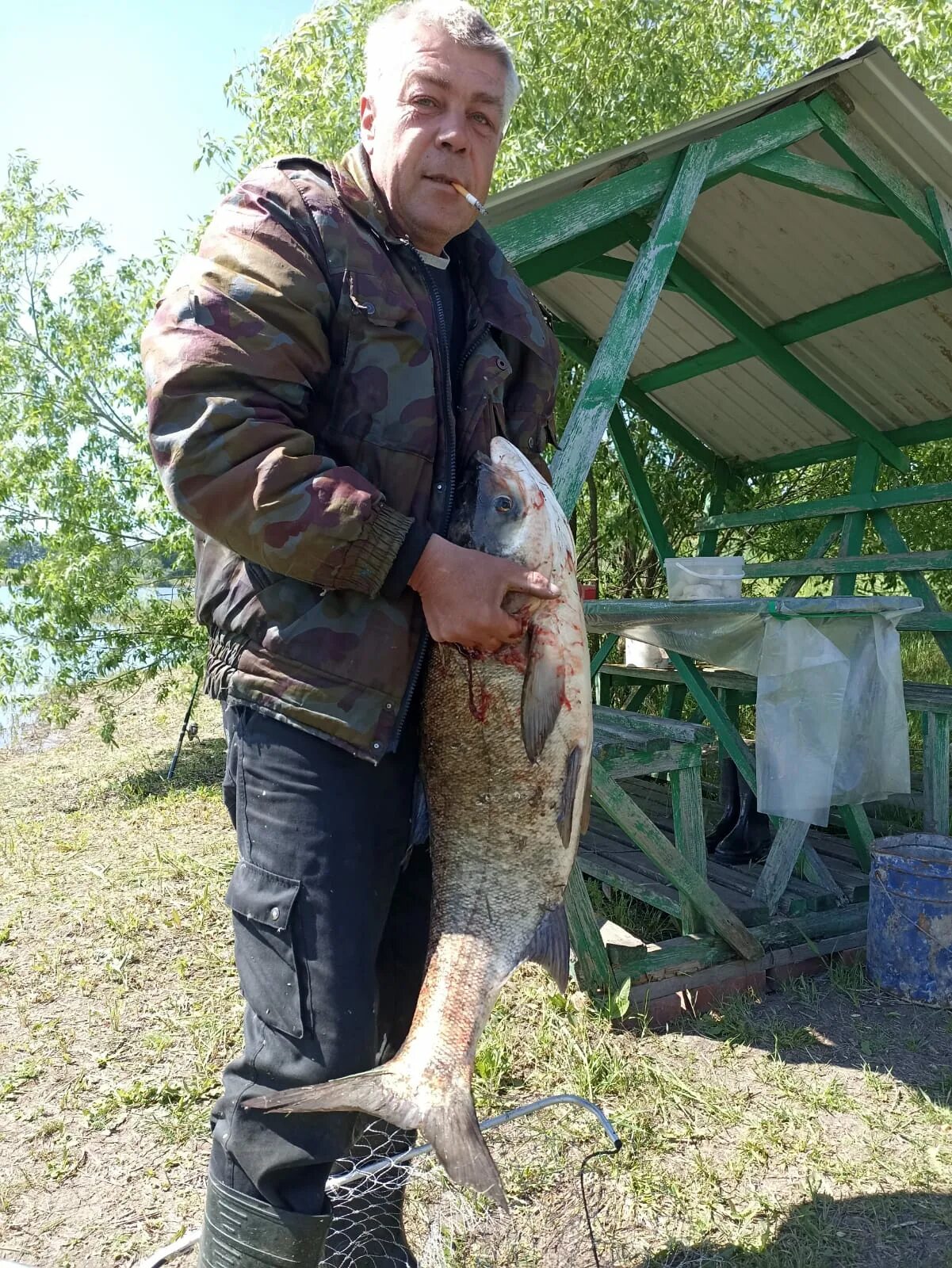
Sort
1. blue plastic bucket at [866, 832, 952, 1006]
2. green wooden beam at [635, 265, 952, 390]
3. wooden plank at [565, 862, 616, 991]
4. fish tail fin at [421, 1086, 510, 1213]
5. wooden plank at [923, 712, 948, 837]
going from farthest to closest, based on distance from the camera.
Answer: green wooden beam at [635, 265, 952, 390] → wooden plank at [923, 712, 948, 837] → blue plastic bucket at [866, 832, 952, 1006] → wooden plank at [565, 862, 616, 991] → fish tail fin at [421, 1086, 510, 1213]

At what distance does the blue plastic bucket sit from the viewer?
4.30m

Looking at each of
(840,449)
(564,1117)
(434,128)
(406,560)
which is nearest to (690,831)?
(564,1117)

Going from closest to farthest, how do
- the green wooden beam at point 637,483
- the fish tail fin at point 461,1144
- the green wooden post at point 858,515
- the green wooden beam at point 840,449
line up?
the fish tail fin at point 461,1144
the green wooden beam at point 840,449
the green wooden post at point 858,515
the green wooden beam at point 637,483

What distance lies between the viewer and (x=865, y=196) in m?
4.99

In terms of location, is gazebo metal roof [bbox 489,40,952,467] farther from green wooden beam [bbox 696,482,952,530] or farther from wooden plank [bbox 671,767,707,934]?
wooden plank [bbox 671,767,707,934]

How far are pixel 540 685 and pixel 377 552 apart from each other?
0.41m

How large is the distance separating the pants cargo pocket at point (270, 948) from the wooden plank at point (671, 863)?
2.26 meters

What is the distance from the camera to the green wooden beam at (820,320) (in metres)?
5.62

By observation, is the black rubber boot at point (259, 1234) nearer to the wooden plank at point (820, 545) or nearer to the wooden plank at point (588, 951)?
the wooden plank at point (588, 951)

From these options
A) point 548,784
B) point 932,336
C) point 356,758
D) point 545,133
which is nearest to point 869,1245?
point 548,784

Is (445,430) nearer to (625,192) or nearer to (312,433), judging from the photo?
(312,433)

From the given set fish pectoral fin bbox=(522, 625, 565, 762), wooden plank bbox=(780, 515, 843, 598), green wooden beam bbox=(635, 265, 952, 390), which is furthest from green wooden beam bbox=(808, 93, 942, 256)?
fish pectoral fin bbox=(522, 625, 565, 762)

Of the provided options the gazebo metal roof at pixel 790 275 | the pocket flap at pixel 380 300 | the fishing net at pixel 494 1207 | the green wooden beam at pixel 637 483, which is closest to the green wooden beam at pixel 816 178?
the gazebo metal roof at pixel 790 275

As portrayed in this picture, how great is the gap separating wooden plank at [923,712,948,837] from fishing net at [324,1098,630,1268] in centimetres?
302
